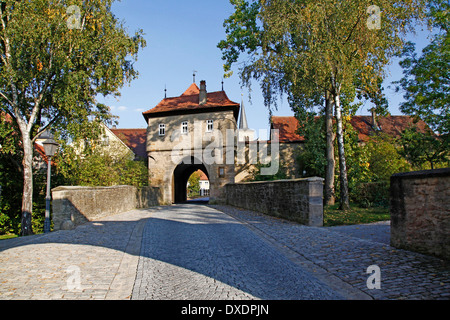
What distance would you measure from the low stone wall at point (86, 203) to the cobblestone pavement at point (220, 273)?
13.0 feet

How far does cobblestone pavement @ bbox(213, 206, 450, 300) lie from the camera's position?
3641 mm

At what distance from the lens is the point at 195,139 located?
27.4 m

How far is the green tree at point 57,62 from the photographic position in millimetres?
13742

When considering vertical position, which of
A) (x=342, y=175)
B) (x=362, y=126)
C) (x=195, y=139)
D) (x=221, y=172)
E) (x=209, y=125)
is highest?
(x=362, y=126)

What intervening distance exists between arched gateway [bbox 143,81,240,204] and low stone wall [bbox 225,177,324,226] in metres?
9.92

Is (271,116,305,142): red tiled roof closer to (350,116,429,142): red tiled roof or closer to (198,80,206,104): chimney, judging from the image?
(350,116,429,142): red tiled roof

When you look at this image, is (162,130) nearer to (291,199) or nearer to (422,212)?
(291,199)

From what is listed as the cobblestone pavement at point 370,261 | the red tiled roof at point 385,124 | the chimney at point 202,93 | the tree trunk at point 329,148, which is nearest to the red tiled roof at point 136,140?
the chimney at point 202,93

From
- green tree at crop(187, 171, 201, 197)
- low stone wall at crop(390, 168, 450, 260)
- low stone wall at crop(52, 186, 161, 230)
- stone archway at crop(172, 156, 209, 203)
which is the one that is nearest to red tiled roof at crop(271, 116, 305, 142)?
stone archway at crop(172, 156, 209, 203)

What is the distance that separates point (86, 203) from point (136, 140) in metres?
25.2

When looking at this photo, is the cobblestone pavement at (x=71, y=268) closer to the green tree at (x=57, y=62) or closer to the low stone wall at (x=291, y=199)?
the low stone wall at (x=291, y=199)

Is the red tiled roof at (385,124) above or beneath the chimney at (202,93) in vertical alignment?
beneath

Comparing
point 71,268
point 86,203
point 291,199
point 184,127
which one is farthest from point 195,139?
point 71,268
